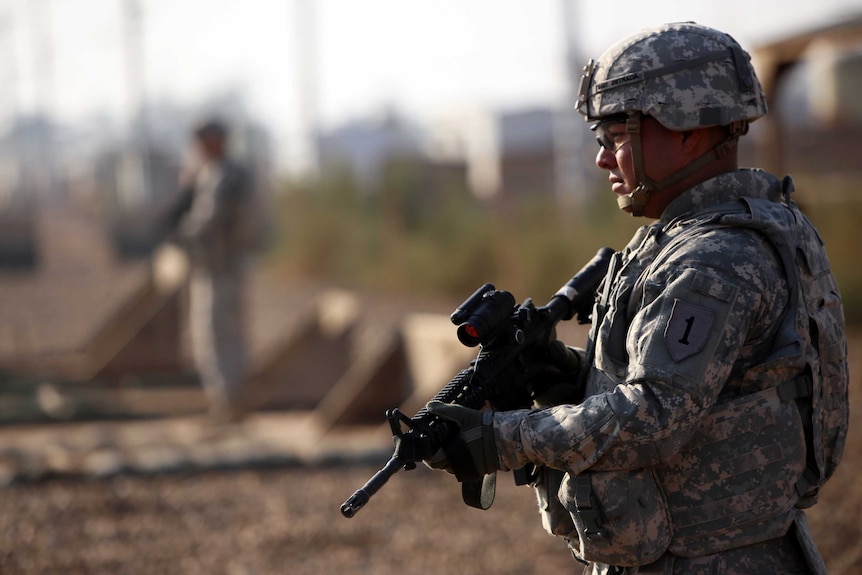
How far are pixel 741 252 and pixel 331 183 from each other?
22705mm

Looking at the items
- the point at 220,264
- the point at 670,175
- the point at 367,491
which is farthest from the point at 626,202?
the point at 220,264

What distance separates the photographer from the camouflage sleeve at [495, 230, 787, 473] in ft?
7.48

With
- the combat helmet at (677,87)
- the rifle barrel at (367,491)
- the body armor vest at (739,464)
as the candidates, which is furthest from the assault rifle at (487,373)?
the combat helmet at (677,87)

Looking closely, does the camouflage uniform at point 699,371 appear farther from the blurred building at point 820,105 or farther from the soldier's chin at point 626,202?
the blurred building at point 820,105

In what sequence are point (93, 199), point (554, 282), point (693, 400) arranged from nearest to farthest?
point (693, 400) → point (554, 282) → point (93, 199)

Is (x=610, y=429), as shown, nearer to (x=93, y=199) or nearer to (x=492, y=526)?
(x=492, y=526)

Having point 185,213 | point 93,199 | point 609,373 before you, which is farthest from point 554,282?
point 93,199

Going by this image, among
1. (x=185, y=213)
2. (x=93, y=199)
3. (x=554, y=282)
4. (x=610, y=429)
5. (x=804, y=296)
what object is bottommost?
(x=93, y=199)

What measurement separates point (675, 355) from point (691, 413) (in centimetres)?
12

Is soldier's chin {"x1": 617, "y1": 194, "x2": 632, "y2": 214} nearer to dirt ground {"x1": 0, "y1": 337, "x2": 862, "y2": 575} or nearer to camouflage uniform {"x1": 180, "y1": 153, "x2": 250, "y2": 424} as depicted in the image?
dirt ground {"x1": 0, "y1": 337, "x2": 862, "y2": 575}

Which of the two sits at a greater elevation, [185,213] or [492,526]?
[185,213]

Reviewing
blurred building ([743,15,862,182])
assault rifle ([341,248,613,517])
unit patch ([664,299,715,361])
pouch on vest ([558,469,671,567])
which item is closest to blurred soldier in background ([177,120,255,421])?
blurred building ([743,15,862,182])

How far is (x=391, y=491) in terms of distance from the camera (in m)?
6.90

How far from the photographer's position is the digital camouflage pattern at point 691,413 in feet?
7.52
